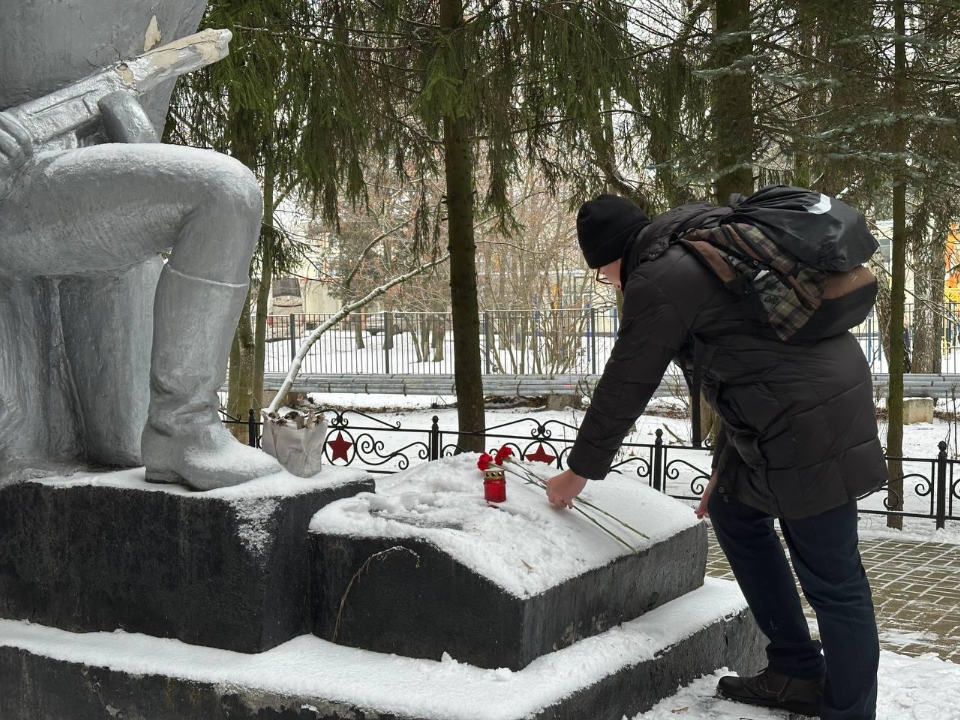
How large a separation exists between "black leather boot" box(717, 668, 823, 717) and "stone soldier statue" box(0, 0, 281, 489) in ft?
5.02

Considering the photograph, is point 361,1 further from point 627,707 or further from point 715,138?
point 627,707

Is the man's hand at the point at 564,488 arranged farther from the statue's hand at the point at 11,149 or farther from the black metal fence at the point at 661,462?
the black metal fence at the point at 661,462

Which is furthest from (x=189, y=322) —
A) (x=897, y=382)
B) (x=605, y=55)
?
(x=897, y=382)

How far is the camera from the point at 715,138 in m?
8.07

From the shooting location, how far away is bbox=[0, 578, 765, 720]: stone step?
249 centimetres

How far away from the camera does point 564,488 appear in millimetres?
3012

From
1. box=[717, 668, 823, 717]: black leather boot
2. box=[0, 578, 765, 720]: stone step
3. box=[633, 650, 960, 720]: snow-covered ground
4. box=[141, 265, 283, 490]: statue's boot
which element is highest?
box=[141, 265, 283, 490]: statue's boot

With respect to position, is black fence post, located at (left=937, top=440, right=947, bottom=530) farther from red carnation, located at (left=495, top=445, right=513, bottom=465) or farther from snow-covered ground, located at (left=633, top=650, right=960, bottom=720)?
red carnation, located at (left=495, top=445, right=513, bottom=465)

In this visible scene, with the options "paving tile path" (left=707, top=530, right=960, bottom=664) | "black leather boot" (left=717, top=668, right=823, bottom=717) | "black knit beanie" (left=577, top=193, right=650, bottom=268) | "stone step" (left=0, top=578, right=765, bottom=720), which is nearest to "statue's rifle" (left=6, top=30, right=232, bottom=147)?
"black knit beanie" (left=577, top=193, right=650, bottom=268)

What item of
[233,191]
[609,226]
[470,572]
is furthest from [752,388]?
[233,191]

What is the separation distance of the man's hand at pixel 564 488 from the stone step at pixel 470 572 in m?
0.04

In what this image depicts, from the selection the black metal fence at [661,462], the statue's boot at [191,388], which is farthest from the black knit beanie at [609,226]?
the black metal fence at [661,462]

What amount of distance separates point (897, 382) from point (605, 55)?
4091mm

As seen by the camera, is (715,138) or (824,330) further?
(715,138)
